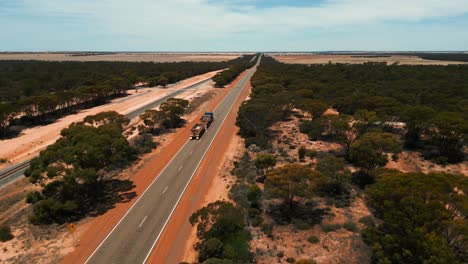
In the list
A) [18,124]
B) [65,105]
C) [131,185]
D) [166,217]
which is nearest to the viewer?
[166,217]

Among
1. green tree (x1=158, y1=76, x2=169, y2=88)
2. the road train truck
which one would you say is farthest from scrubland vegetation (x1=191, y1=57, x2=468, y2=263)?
green tree (x1=158, y1=76, x2=169, y2=88)

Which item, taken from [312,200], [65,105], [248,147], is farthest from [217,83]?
[312,200]

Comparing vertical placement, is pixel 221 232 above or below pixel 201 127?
below

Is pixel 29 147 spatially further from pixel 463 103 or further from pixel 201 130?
pixel 463 103

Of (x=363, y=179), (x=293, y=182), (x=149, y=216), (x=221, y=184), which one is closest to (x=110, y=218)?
(x=149, y=216)

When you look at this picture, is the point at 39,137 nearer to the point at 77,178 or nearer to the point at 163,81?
the point at 77,178

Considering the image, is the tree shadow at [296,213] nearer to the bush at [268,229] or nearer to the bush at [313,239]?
the bush at [268,229]

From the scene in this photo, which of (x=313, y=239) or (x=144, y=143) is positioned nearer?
(x=313, y=239)

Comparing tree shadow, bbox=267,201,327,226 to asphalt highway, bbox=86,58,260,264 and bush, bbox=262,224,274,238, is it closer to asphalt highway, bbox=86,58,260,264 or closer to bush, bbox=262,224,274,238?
bush, bbox=262,224,274,238
